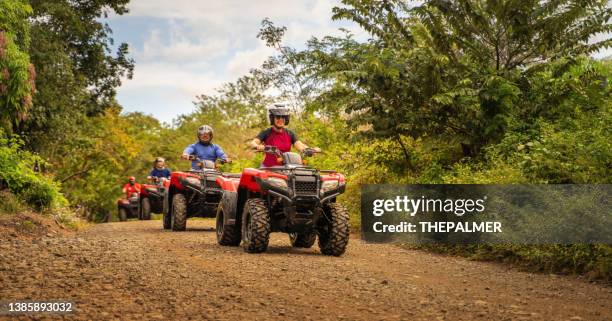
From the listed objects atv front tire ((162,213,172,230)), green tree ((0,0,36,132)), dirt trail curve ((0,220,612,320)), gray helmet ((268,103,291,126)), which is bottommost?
dirt trail curve ((0,220,612,320))

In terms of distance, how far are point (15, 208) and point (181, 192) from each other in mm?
3620

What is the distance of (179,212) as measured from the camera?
52.6ft

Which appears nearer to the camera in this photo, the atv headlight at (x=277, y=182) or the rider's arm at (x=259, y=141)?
the atv headlight at (x=277, y=182)

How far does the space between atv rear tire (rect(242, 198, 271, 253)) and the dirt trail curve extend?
0.21 m

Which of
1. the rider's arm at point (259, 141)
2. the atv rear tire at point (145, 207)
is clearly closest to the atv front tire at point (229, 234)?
the rider's arm at point (259, 141)

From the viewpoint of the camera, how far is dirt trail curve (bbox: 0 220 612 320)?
6.02 meters

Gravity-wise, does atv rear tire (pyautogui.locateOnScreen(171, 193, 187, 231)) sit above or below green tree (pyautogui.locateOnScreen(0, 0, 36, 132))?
below

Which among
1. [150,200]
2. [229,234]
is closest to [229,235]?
[229,234]

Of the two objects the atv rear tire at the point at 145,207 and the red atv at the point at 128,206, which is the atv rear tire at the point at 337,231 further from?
the red atv at the point at 128,206

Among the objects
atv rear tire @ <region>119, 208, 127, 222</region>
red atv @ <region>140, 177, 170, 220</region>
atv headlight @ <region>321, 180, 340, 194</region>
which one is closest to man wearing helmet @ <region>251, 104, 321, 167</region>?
atv headlight @ <region>321, 180, 340, 194</region>

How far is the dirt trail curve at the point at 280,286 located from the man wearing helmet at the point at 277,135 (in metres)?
1.57

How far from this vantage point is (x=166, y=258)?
32.0 ft

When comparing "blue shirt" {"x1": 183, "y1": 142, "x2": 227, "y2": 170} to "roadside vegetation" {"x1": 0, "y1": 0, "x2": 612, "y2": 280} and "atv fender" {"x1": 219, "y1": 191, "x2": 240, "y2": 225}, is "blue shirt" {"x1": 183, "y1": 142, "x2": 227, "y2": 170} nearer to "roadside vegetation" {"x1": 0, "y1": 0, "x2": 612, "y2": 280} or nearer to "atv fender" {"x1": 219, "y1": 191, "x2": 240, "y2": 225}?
"roadside vegetation" {"x1": 0, "y1": 0, "x2": 612, "y2": 280}

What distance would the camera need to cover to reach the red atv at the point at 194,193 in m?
15.7
